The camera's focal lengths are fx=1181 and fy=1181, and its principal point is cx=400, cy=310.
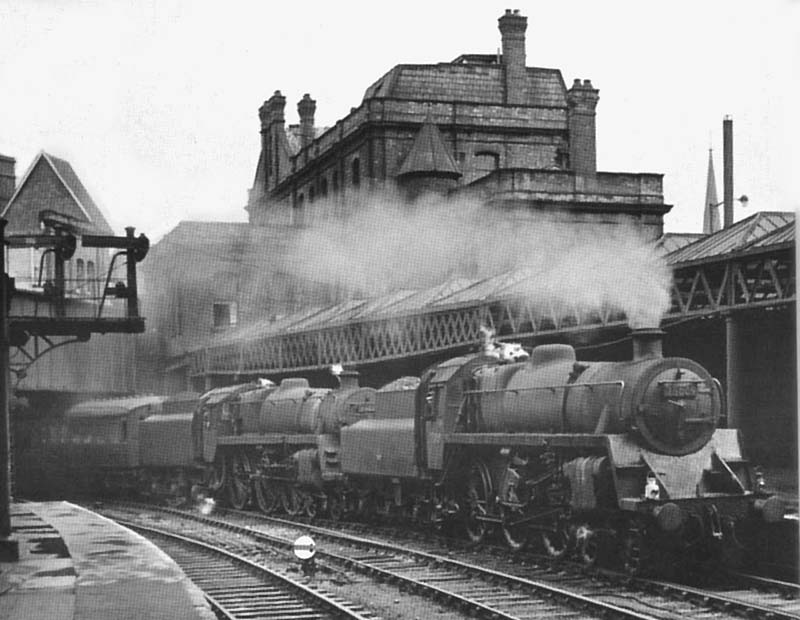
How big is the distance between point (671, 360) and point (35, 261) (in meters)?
8.68

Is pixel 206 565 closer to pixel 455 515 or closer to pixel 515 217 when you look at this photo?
pixel 455 515

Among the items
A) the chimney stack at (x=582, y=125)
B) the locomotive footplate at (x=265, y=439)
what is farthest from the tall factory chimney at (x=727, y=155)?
the chimney stack at (x=582, y=125)

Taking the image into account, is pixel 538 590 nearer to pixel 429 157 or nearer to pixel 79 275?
pixel 79 275

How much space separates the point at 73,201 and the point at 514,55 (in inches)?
806

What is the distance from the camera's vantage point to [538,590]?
12.3 meters

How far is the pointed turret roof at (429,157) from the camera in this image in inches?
1152

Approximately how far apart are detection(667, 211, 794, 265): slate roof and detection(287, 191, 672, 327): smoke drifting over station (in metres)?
3.15

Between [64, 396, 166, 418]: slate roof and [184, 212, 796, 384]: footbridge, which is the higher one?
[184, 212, 796, 384]: footbridge

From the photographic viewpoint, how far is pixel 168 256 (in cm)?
1759

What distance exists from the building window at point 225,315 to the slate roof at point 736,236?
974 cm

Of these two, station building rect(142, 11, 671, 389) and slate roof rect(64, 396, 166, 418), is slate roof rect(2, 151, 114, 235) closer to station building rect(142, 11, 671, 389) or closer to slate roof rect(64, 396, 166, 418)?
station building rect(142, 11, 671, 389)

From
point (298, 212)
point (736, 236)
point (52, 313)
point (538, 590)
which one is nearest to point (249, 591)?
point (538, 590)

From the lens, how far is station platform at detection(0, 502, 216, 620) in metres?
9.95

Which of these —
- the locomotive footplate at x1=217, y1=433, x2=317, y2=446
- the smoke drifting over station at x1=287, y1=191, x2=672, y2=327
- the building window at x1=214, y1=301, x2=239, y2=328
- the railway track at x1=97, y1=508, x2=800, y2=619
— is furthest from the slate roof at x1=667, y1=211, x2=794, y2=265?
the building window at x1=214, y1=301, x2=239, y2=328
